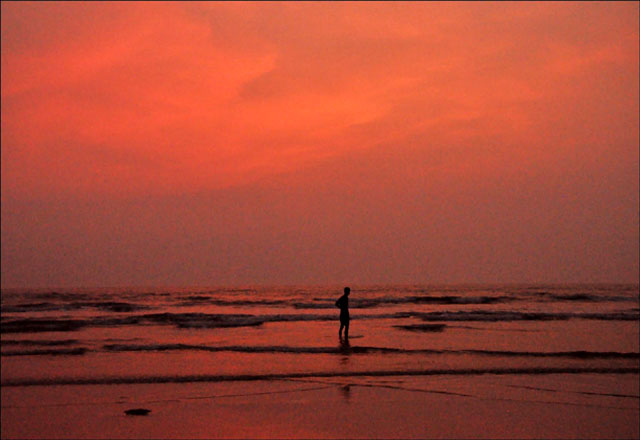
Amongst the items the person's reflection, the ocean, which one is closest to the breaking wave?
the ocean

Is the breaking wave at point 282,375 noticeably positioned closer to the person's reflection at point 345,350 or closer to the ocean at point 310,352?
the ocean at point 310,352

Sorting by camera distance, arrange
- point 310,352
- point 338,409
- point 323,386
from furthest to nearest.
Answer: point 310,352
point 323,386
point 338,409

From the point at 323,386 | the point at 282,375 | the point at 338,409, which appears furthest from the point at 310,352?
the point at 338,409

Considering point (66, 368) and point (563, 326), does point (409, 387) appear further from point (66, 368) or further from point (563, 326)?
point (563, 326)

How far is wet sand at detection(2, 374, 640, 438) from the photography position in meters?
8.20

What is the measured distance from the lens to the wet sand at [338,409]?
8195 millimetres

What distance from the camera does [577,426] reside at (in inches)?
334

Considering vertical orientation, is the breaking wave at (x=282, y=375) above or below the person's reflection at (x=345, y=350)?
above

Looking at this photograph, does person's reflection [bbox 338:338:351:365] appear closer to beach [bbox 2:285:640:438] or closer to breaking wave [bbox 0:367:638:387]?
beach [bbox 2:285:640:438]

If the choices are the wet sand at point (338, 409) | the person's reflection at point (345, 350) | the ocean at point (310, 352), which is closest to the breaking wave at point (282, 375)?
the ocean at point (310, 352)

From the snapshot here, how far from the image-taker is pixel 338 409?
369 inches

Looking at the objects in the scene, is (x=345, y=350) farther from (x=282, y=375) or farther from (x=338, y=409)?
(x=338, y=409)

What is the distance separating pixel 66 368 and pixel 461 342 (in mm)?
11255

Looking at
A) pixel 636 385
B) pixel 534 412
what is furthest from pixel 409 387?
pixel 636 385
